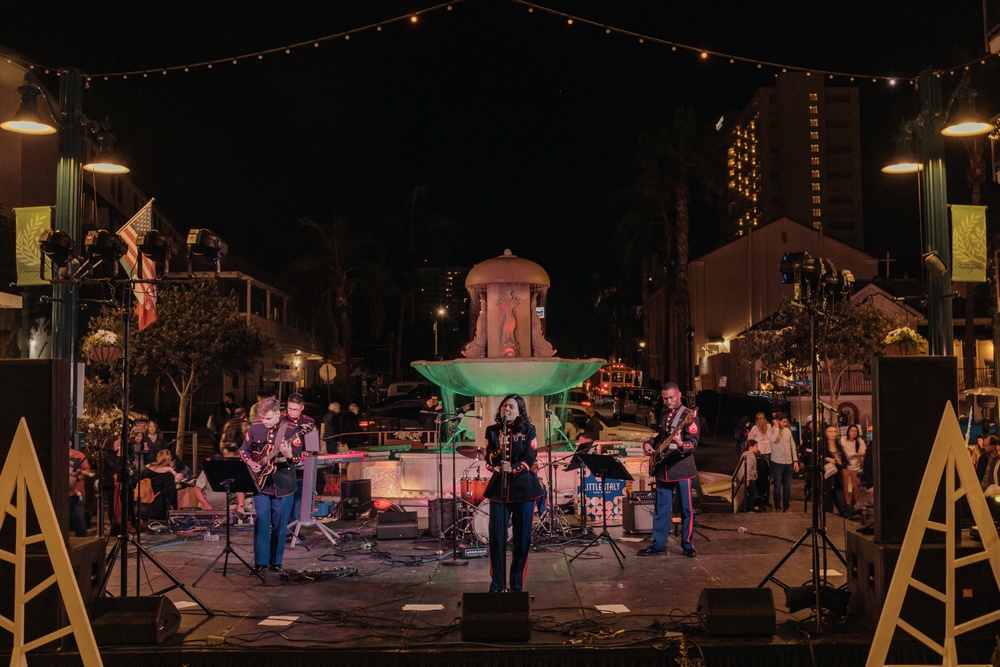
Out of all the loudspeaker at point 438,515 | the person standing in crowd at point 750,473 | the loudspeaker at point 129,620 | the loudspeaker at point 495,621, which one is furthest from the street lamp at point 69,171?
the person standing in crowd at point 750,473

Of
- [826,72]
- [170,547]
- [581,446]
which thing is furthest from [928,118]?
[170,547]

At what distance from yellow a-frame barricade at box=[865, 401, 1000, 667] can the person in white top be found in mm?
8493

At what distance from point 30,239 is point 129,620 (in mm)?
7691

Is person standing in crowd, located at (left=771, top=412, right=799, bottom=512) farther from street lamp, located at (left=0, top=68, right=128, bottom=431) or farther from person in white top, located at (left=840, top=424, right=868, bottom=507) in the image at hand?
street lamp, located at (left=0, top=68, right=128, bottom=431)

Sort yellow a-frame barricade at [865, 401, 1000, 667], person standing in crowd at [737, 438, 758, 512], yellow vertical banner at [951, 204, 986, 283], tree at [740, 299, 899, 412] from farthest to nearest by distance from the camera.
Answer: tree at [740, 299, 899, 412]
person standing in crowd at [737, 438, 758, 512]
yellow vertical banner at [951, 204, 986, 283]
yellow a-frame barricade at [865, 401, 1000, 667]

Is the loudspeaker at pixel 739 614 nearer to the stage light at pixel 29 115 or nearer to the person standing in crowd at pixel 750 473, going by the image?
the person standing in crowd at pixel 750 473

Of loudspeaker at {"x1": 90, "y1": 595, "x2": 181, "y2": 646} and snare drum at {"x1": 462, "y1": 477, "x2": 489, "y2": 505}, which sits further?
snare drum at {"x1": 462, "y1": 477, "x2": 489, "y2": 505}

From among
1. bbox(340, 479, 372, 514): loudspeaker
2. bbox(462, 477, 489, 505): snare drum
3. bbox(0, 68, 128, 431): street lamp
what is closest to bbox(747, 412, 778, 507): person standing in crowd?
bbox(462, 477, 489, 505): snare drum

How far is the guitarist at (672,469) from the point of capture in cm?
993

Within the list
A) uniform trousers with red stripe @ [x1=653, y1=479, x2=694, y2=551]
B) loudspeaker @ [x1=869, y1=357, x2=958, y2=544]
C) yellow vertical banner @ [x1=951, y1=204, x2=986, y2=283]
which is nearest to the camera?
loudspeaker @ [x1=869, y1=357, x2=958, y2=544]

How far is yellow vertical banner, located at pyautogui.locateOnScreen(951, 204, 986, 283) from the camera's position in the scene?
44.0ft

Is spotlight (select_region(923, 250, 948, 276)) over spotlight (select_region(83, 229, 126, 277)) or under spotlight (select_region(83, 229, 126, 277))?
over

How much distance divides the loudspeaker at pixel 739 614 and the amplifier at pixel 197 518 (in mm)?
8289

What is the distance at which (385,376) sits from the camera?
61.4 metres
